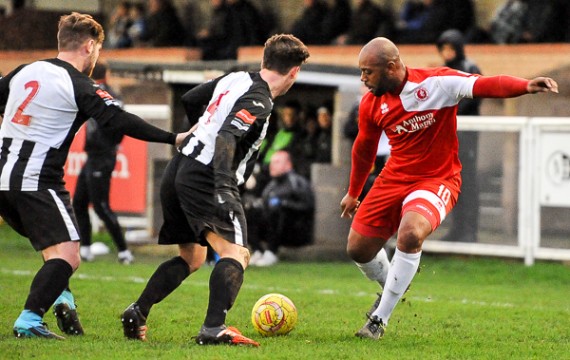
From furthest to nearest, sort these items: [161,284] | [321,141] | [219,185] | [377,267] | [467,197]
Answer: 1. [321,141]
2. [467,197]
3. [377,267]
4. [161,284]
5. [219,185]

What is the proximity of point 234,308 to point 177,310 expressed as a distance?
1.66 ft

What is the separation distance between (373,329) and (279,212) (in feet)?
21.1

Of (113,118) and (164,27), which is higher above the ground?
(164,27)

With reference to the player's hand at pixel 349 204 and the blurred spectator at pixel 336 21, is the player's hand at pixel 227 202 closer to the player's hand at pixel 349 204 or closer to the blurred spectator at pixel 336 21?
the player's hand at pixel 349 204

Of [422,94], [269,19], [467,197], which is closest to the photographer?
[422,94]

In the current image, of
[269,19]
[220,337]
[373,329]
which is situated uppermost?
[269,19]

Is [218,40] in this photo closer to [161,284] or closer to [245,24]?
[245,24]

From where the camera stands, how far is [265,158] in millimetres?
15086

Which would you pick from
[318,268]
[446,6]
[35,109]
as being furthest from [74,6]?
[35,109]

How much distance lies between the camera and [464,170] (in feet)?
46.1

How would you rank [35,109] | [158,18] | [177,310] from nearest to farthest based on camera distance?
1. [35,109]
2. [177,310]
3. [158,18]

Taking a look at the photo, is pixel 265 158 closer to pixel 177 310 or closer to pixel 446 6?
pixel 446 6

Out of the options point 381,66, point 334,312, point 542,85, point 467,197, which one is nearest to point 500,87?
point 542,85

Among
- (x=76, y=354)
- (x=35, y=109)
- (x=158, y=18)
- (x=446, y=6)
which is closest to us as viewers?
(x=76, y=354)
